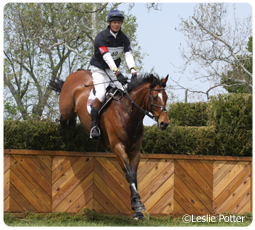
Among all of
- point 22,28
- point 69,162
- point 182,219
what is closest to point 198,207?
point 182,219

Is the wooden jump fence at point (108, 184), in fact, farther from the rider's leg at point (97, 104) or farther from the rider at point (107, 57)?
the rider at point (107, 57)

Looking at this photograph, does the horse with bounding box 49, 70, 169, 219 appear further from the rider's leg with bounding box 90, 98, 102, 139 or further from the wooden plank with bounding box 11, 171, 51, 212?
the wooden plank with bounding box 11, 171, 51, 212

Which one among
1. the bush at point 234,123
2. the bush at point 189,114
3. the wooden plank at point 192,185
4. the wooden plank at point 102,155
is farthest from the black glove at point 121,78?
the bush at point 189,114

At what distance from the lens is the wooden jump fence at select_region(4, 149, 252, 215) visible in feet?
20.0

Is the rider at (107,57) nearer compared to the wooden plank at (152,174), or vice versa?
the rider at (107,57)

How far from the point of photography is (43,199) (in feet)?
20.1

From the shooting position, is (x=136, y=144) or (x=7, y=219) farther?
(x=7, y=219)

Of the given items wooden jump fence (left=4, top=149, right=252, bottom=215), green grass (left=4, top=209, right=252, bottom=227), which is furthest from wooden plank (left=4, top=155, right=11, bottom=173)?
green grass (left=4, top=209, right=252, bottom=227)

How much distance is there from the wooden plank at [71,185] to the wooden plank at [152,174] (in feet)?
3.73

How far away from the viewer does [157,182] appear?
20.8ft

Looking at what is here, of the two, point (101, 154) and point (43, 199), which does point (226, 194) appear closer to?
point (101, 154)

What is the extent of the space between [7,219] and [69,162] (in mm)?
1598

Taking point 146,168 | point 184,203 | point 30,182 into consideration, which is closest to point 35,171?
point 30,182

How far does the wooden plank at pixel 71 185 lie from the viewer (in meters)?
6.16
